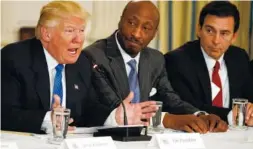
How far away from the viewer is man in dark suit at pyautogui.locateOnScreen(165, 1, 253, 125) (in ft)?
14.0

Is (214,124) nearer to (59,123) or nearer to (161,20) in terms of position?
(59,123)

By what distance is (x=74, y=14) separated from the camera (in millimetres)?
3516

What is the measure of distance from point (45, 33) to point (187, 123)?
3.00 feet

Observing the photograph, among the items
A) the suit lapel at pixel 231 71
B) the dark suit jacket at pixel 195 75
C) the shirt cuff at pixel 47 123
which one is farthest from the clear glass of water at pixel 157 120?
the suit lapel at pixel 231 71

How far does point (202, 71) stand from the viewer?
4.27m

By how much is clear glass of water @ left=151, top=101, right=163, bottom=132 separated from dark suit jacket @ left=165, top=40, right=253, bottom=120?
2.77 feet

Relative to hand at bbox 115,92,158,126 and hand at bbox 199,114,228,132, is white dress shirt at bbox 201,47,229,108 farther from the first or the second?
hand at bbox 115,92,158,126

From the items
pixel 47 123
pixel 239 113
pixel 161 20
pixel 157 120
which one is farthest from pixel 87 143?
pixel 161 20

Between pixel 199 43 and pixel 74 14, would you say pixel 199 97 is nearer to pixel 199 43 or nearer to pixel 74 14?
pixel 199 43

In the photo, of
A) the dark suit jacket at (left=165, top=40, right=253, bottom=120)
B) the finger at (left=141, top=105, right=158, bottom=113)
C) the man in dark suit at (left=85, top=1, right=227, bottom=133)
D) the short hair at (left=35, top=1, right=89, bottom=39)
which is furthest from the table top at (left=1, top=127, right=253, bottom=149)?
the dark suit jacket at (left=165, top=40, right=253, bottom=120)

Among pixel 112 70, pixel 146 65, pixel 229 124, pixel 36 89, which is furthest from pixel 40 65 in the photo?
pixel 229 124

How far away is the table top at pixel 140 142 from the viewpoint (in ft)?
9.39

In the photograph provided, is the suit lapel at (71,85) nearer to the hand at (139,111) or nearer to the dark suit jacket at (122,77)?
the dark suit jacket at (122,77)

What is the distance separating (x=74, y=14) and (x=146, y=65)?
0.70 m
